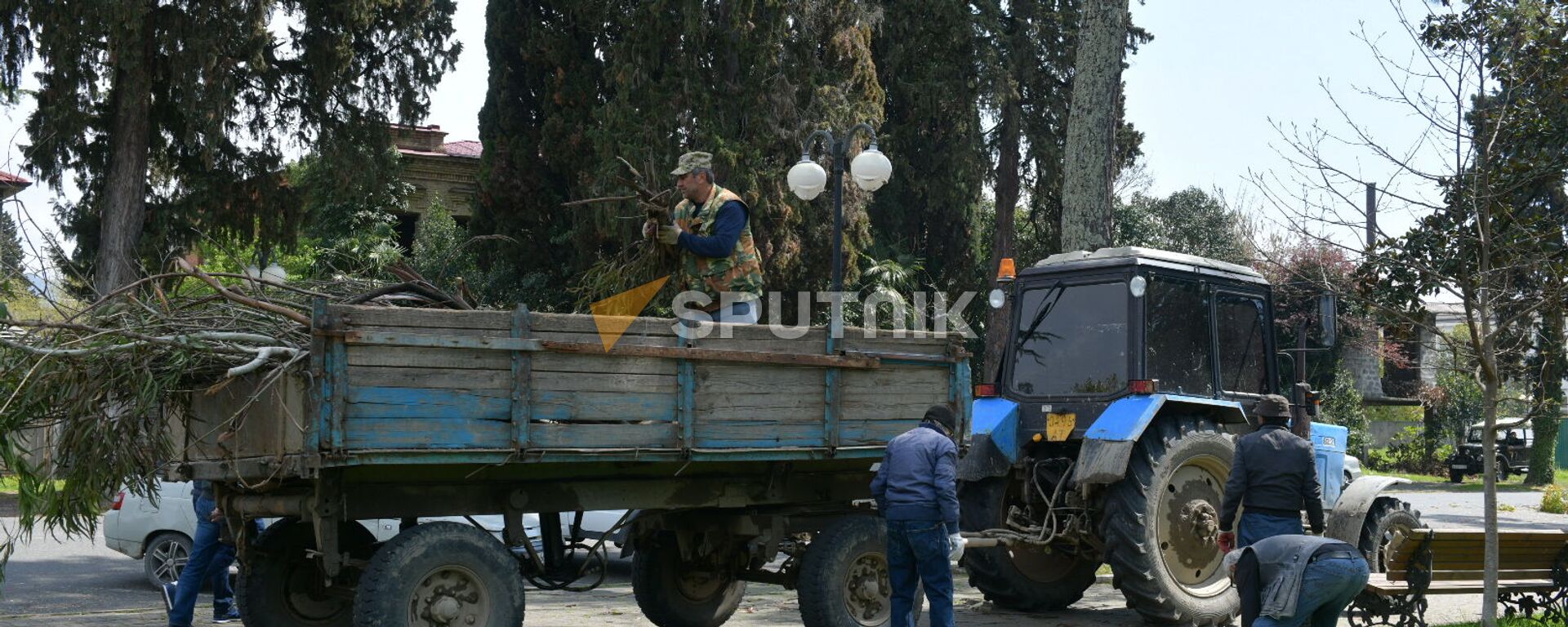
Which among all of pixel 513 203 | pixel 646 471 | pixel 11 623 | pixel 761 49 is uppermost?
pixel 761 49

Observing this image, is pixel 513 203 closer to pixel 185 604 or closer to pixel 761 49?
pixel 761 49

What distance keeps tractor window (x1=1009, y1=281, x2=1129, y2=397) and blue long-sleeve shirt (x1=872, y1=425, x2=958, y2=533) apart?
2413mm

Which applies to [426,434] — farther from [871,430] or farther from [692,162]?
[871,430]

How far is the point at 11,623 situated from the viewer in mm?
10055

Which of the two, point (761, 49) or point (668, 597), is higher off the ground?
point (761, 49)

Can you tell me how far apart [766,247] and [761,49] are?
10.0ft

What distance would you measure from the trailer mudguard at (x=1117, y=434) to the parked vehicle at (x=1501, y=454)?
88.5 feet

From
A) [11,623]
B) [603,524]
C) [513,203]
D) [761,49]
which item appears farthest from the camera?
[513,203]

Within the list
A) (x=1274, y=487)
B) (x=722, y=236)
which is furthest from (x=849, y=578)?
(x=1274, y=487)

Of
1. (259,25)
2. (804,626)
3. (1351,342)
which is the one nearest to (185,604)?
(804,626)

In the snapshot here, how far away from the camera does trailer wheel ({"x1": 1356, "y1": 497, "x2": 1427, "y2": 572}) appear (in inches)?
444

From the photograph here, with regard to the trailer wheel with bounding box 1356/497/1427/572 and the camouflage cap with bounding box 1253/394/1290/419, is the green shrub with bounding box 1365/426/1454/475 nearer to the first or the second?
the trailer wheel with bounding box 1356/497/1427/572

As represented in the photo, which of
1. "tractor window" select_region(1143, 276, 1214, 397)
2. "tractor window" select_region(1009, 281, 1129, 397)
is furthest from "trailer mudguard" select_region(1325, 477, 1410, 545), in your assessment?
"tractor window" select_region(1009, 281, 1129, 397)

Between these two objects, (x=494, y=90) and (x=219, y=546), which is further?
(x=494, y=90)
